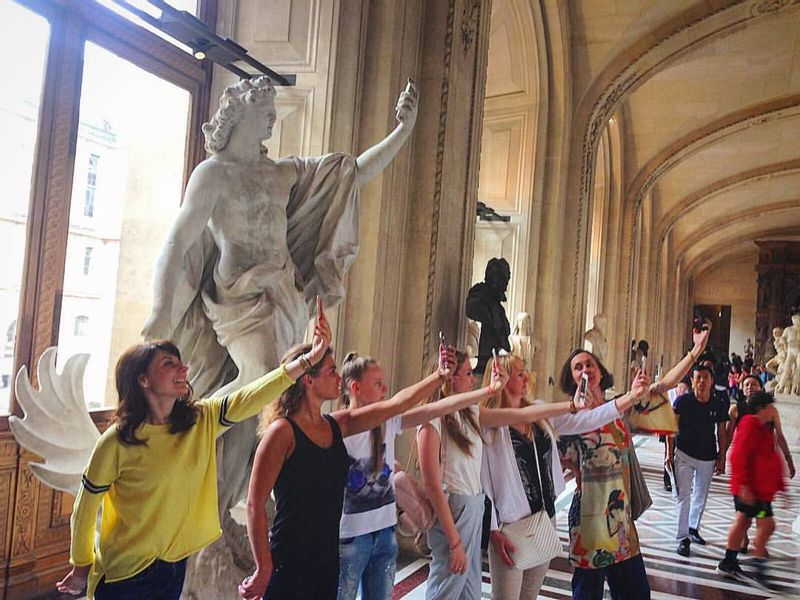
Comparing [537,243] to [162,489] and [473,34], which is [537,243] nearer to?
[473,34]

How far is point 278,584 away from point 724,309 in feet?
124

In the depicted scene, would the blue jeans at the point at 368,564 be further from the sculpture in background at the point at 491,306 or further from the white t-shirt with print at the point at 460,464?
the sculpture in background at the point at 491,306

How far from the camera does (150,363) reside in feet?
6.85

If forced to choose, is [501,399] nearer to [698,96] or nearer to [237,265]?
[237,265]

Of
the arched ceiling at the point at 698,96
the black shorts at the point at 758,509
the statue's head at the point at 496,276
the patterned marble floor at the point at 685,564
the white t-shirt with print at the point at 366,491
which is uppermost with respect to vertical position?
the arched ceiling at the point at 698,96

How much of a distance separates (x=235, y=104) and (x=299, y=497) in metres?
1.65

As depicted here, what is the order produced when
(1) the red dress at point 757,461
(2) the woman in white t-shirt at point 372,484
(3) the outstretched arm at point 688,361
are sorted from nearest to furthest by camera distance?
(2) the woman in white t-shirt at point 372,484, (3) the outstretched arm at point 688,361, (1) the red dress at point 757,461

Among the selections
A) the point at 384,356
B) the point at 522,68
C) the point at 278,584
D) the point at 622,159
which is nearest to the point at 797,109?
the point at 622,159

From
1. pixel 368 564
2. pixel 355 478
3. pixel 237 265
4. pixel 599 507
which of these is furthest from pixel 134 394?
pixel 599 507

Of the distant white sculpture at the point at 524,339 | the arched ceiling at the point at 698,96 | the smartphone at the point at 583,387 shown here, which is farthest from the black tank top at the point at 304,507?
the arched ceiling at the point at 698,96

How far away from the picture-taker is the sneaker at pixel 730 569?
572 cm

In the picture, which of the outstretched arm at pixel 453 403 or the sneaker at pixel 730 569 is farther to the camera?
the sneaker at pixel 730 569

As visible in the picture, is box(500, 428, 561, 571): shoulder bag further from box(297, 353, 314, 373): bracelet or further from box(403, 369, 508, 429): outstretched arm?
box(297, 353, 314, 373): bracelet

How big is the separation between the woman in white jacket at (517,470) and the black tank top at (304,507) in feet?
3.65
